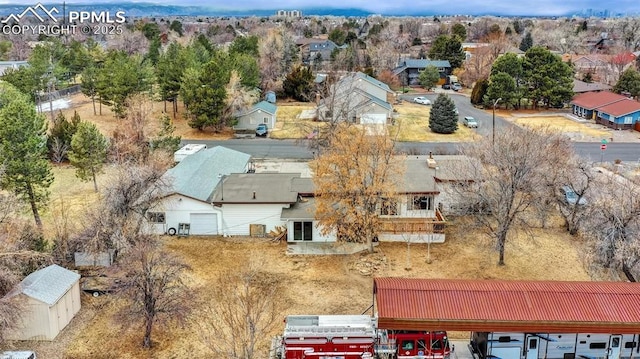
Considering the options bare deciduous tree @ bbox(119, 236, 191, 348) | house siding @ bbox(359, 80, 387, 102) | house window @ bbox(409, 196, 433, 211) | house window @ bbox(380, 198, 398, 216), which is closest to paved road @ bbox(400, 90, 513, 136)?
house siding @ bbox(359, 80, 387, 102)

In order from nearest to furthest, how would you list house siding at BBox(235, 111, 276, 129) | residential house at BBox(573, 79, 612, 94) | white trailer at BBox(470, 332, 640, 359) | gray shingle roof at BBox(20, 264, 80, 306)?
white trailer at BBox(470, 332, 640, 359), gray shingle roof at BBox(20, 264, 80, 306), house siding at BBox(235, 111, 276, 129), residential house at BBox(573, 79, 612, 94)

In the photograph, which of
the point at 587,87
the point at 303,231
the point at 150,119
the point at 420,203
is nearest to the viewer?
the point at 303,231

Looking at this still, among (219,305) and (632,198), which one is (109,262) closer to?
(219,305)

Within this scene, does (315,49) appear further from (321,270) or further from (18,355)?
(18,355)

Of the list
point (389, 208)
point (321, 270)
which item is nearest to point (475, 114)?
point (389, 208)

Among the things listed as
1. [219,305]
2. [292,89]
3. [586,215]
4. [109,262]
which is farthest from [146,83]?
[586,215]

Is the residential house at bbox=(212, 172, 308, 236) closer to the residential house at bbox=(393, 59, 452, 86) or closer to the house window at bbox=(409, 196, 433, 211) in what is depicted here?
the house window at bbox=(409, 196, 433, 211)
